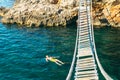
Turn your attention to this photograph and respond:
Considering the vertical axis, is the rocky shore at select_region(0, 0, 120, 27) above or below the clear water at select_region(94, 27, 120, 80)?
above

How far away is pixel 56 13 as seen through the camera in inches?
2731

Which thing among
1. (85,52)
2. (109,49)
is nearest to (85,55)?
(85,52)

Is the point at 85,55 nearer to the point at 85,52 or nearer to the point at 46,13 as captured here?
the point at 85,52

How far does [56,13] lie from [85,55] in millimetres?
27216

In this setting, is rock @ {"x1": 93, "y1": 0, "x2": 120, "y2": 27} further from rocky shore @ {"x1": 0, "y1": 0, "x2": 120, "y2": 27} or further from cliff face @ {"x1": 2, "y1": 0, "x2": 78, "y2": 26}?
cliff face @ {"x1": 2, "y1": 0, "x2": 78, "y2": 26}

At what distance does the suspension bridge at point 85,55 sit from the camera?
3853 cm

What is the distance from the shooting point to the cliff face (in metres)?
68.8

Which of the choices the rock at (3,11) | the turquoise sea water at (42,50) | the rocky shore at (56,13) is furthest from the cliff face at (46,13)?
the rock at (3,11)

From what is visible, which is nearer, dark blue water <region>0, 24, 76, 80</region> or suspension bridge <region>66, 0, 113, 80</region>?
suspension bridge <region>66, 0, 113, 80</region>

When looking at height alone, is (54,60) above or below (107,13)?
below

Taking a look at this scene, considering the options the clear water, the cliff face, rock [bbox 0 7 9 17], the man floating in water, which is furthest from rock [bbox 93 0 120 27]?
rock [bbox 0 7 9 17]

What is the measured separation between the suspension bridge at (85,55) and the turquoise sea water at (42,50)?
2956 mm

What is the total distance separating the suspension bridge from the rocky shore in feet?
27.5

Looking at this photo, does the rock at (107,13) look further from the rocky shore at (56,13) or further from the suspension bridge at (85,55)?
the suspension bridge at (85,55)
